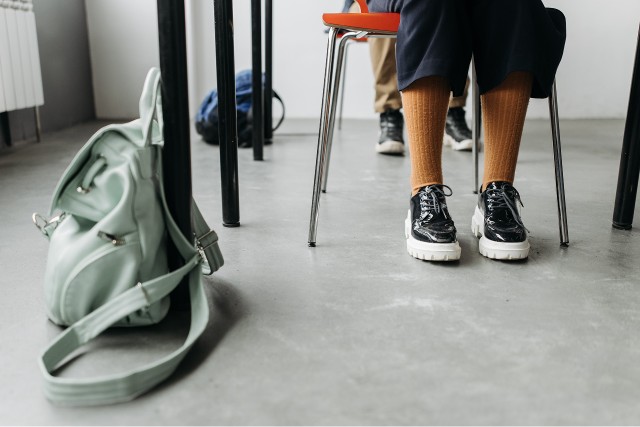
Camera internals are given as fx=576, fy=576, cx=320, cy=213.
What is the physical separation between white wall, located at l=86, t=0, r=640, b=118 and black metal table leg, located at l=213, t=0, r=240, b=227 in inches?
75.6

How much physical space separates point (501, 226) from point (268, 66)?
1.36m

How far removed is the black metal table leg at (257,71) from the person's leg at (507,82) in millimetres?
839

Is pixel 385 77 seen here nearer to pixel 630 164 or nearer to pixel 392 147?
pixel 392 147

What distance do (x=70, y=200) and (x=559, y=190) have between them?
86 centimetres

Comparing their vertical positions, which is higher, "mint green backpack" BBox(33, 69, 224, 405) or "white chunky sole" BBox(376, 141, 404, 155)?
"mint green backpack" BBox(33, 69, 224, 405)

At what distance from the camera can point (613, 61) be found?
304 cm

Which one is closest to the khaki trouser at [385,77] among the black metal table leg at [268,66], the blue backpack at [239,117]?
the black metal table leg at [268,66]

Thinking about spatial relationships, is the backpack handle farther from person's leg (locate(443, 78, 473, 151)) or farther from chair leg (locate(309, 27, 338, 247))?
person's leg (locate(443, 78, 473, 151))

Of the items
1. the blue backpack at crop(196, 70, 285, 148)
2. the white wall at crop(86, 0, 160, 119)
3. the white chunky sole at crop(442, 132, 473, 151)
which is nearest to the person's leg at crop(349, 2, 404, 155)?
the white chunky sole at crop(442, 132, 473, 151)

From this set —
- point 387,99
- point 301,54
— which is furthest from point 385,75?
point 301,54

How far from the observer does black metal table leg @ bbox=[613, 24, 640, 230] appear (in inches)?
44.2

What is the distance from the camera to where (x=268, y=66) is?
214 centimetres

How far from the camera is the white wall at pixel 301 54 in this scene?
2.88 m

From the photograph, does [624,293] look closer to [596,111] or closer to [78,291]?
[78,291]
